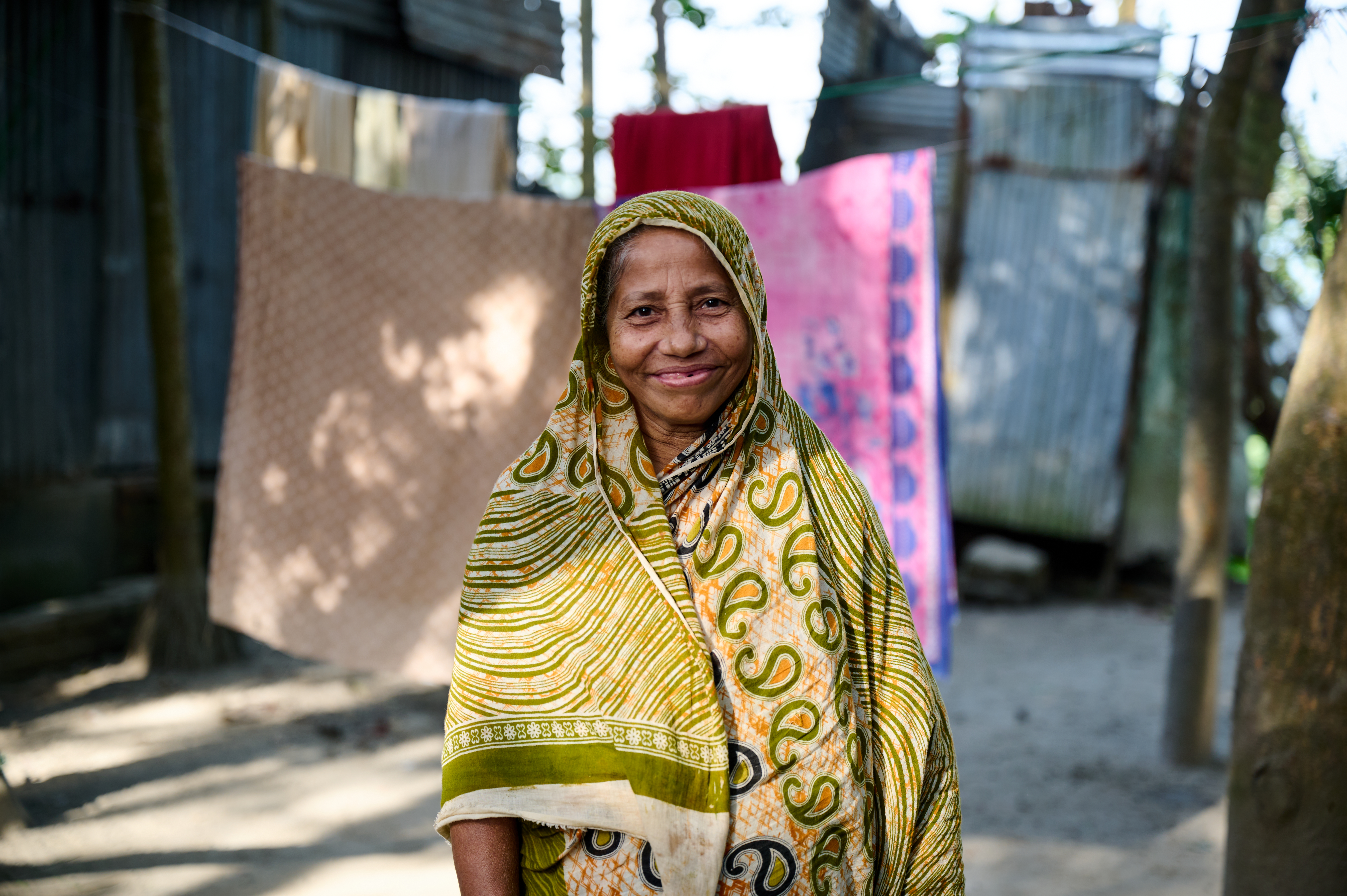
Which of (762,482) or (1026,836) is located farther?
(1026,836)

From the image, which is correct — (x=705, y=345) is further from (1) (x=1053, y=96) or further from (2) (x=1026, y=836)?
(1) (x=1053, y=96)

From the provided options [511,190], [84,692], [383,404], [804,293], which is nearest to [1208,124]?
[804,293]

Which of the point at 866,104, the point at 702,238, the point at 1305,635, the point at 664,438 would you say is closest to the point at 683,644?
the point at 664,438

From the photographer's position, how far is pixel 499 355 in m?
3.69

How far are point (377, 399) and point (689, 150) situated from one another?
4.75 feet

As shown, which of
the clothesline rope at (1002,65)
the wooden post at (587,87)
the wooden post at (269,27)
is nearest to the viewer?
the clothesline rope at (1002,65)

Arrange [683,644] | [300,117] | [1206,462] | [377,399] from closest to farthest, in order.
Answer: [683,644], [377,399], [300,117], [1206,462]

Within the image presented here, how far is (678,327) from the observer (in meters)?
1.36

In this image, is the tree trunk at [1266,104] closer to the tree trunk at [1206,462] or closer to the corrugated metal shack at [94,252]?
the tree trunk at [1206,462]

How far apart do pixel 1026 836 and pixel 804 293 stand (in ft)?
7.18

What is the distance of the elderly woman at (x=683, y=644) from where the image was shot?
4.23 ft

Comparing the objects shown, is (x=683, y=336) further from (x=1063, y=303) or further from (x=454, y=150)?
(x=1063, y=303)

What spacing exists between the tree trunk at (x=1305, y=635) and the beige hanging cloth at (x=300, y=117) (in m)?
3.23

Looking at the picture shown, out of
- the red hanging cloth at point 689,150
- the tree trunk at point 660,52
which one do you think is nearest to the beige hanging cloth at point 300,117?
the red hanging cloth at point 689,150
